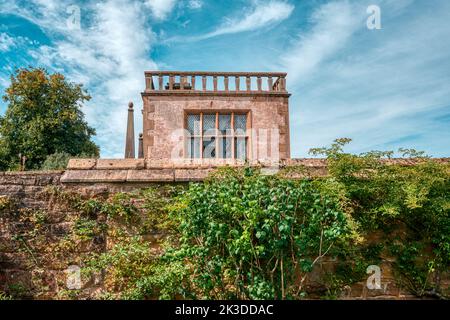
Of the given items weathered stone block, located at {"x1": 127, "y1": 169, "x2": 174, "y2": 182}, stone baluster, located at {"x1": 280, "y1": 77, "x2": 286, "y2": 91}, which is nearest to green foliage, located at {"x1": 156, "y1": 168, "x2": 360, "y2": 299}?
weathered stone block, located at {"x1": 127, "y1": 169, "x2": 174, "y2": 182}

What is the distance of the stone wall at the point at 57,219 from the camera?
3.79 m

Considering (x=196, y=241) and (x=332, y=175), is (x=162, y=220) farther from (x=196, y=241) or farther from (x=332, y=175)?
(x=332, y=175)

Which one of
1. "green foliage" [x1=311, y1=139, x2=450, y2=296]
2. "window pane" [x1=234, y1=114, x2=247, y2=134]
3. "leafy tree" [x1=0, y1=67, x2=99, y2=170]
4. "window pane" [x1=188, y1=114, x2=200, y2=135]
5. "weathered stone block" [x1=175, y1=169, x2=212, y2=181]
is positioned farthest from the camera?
"leafy tree" [x1=0, y1=67, x2=99, y2=170]

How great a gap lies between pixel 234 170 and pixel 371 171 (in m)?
1.55

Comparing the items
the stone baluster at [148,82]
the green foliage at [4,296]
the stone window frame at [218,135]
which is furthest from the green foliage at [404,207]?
the stone baluster at [148,82]

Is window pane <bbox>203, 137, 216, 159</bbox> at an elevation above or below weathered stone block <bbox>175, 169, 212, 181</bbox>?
above

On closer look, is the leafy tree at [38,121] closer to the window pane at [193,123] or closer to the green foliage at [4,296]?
the window pane at [193,123]

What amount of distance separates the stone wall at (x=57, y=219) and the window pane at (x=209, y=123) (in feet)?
29.6

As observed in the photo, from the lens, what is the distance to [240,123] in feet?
44.3

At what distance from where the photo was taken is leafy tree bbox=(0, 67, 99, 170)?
15.9 meters

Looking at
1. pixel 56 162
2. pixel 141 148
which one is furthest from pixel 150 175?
pixel 56 162

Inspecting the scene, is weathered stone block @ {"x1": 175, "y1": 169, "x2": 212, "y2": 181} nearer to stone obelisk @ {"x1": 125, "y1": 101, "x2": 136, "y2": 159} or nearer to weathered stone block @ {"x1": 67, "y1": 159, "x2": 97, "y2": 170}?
weathered stone block @ {"x1": 67, "y1": 159, "x2": 97, "y2": 170}

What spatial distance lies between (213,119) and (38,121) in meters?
8.48

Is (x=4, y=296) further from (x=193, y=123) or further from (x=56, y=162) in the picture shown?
(x=56, y=162)
